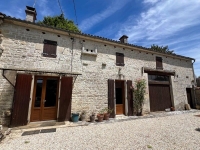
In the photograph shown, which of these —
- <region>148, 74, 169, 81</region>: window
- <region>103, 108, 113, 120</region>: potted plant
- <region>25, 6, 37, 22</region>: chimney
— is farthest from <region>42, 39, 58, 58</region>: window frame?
<region>148, 74, 169, 81</region>: window

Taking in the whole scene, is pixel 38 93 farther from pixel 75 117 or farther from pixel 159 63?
pixel 159 63

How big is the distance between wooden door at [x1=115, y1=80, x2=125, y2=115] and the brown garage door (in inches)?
106

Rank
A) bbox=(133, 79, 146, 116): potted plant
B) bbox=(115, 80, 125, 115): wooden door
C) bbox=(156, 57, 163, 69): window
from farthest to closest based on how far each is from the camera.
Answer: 1. bbox=(156, 57, 163, 69): window
2. bbox=(133, 79, 146, 116): potted plant
3. bbox=(115, 80, 125, 115): wooden door

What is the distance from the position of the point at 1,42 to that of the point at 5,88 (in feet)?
7.44

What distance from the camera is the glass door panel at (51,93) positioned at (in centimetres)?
611

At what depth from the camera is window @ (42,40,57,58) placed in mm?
6250

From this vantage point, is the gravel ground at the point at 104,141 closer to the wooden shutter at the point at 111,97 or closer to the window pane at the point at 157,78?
the wooden shutter at the point at 111,97

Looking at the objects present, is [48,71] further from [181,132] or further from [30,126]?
[181,132]

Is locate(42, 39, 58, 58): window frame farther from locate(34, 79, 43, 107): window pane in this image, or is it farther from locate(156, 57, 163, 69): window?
locate(156, 57, 163, 69): window

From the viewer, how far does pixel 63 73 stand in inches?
235

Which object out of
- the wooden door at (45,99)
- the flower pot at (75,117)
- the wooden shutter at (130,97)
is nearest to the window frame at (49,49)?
the wooden door at (45,99)

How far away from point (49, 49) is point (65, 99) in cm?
297

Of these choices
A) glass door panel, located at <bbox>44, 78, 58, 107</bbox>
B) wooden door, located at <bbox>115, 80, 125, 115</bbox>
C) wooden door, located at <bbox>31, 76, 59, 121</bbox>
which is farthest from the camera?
wooden door, located at <bbox>115, 80, 125, 115</bbox>

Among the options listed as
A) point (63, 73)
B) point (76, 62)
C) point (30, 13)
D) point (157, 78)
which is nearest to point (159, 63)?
point (157, 78)
